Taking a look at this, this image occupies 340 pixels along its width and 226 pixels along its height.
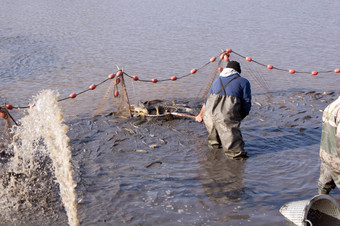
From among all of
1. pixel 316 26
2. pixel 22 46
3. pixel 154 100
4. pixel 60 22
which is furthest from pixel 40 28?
pixel 316 26

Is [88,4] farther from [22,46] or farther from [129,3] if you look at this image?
[22,46]

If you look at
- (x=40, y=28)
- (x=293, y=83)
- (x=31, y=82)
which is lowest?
(x=293, y=83)

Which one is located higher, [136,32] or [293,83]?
[136,32]

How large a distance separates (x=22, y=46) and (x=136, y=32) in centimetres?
530

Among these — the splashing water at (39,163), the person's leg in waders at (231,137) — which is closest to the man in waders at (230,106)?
the person's leg in waders at (231,137)

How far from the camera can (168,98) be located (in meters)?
10.3

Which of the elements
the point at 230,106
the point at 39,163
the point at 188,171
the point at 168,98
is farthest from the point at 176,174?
the point at 168,98

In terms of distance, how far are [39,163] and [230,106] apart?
3.22 metres

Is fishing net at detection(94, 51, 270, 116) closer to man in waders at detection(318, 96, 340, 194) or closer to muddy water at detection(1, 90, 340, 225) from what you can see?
muddy water at detection(1, 90, 340, 225)

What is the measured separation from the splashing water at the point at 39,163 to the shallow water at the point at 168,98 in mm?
171

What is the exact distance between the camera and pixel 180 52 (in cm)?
1523

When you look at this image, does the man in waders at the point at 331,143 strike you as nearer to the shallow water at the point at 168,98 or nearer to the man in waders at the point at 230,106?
the shallow water at the point at 168,98

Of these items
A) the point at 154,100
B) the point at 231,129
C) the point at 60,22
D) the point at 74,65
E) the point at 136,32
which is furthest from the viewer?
the point at 60,22

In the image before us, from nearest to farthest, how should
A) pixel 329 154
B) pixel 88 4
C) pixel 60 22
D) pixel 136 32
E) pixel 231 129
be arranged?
pixel 329 154
pixel 231 129
pixel 136 32
pixel 60 22
pixel 88 4
